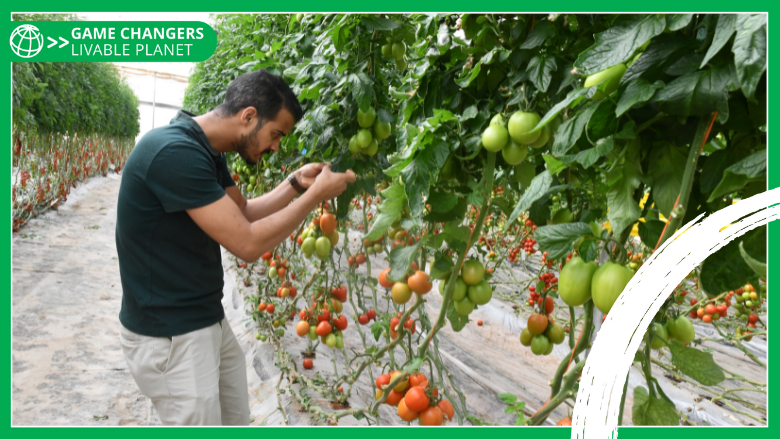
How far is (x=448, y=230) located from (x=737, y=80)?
1.53ft

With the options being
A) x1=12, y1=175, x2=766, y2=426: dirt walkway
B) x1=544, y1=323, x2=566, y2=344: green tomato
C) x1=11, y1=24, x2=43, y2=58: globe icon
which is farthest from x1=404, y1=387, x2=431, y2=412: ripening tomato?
x1=11, y1=24, x2=43, y2=58: globe icon

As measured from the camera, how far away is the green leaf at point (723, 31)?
42cm

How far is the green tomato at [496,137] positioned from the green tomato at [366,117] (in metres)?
0.45

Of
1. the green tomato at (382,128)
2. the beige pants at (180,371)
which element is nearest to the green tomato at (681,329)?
the green tomato at (382,128)

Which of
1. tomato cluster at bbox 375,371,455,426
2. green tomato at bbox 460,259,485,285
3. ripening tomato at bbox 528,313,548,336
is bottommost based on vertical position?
tomato cluster at bbox 375,371,455,426

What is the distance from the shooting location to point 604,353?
479mm

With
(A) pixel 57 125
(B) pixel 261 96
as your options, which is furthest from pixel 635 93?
(A) pixel 57 125

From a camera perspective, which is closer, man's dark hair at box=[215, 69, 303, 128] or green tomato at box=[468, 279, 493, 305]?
green tomato at box=[468, 279, 493, 305]

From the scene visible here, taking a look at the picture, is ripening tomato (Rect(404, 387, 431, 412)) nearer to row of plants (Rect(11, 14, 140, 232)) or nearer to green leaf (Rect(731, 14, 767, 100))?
green leaf (Rect(731, 14, 767, 100))

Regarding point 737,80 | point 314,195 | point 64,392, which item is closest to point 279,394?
point 64,392

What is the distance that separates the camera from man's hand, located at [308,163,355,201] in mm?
1076

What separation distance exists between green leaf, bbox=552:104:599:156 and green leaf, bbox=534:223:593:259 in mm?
93
